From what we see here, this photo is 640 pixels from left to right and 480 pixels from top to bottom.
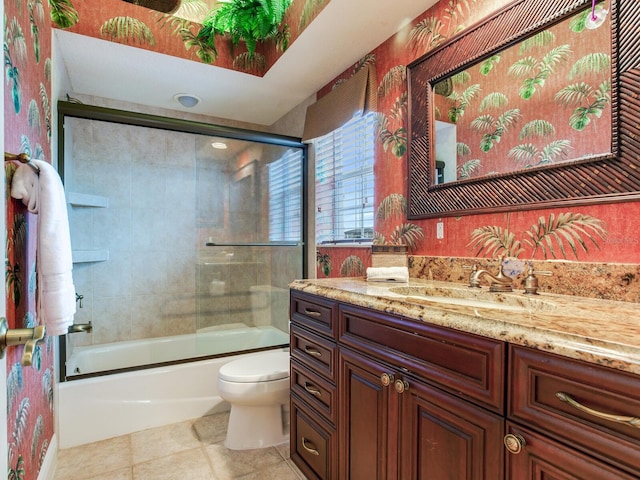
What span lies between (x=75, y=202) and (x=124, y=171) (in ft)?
2.18

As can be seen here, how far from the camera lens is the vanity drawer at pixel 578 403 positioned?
2.02 feet

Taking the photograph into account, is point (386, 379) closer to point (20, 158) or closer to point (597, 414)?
point (597, 414)

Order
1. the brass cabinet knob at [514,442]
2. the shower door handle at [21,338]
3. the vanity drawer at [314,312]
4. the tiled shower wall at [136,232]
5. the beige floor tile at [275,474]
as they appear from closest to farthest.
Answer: the shower door handle at [21,338]
the brass cabinet knob at [514,442]
the vanity drawer at [314,312]
the beige floor tile at [275,474]
the tiled shower wall at [136,232]

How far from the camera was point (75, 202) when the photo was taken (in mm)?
2293

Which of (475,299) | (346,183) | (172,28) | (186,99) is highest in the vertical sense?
(172,28)

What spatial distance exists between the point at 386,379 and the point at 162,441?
1621mm

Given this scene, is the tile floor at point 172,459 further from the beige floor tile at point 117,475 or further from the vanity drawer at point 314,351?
the vanity drawer at point 314,351

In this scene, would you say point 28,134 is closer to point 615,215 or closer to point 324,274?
point 324,274

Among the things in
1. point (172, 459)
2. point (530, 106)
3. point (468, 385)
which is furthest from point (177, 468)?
point (530, 106)

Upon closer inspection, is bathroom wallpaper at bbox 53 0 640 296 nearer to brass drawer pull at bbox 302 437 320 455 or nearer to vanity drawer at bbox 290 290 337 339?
vanity drawer at bbox 290 290 337 339

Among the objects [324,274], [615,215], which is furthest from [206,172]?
[615,215]

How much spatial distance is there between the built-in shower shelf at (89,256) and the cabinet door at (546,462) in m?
2.43

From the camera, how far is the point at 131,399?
2213mm

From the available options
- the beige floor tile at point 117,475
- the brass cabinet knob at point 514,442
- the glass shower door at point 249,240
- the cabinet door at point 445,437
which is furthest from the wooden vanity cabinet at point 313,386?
the glass shower door at point 249,240
